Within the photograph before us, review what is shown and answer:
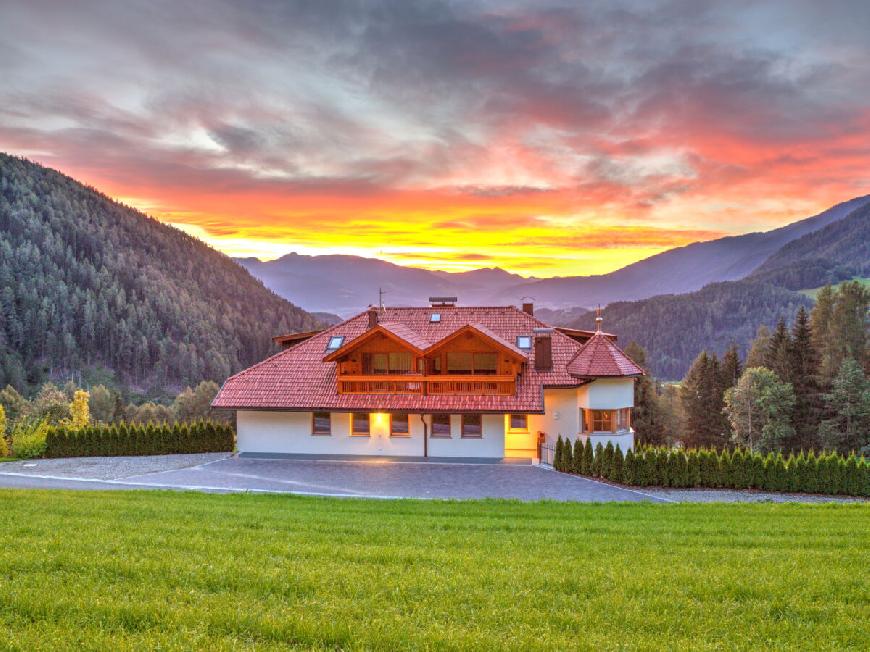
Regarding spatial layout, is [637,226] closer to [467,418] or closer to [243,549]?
[467,418]

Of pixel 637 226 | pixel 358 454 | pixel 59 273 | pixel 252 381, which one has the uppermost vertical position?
pixel 59 273

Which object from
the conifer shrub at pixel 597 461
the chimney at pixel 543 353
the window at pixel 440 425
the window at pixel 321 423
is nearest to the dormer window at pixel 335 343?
the window at pixel 321 423

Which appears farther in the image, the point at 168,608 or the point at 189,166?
the point at 189,166

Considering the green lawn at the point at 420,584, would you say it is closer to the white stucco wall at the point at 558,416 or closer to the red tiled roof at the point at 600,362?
the red tiled roof at the point at 600,362

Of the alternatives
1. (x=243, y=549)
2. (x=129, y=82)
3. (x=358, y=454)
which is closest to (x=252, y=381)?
(x=358, y=454)

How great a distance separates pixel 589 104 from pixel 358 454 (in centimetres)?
2144

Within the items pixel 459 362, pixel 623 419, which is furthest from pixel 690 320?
pixel 459 362

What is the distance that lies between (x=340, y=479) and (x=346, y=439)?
5.18m

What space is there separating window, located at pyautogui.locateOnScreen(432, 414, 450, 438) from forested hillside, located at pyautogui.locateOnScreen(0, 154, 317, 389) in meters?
137

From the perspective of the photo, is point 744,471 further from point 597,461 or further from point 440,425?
point 440,425

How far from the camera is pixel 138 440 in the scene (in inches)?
1137

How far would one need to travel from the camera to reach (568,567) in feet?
26.7

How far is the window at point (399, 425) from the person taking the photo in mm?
27875

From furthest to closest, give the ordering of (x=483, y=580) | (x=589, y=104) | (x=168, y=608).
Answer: (x=589, y=104)
(x=483, y=580)
(x=168, y=608)
